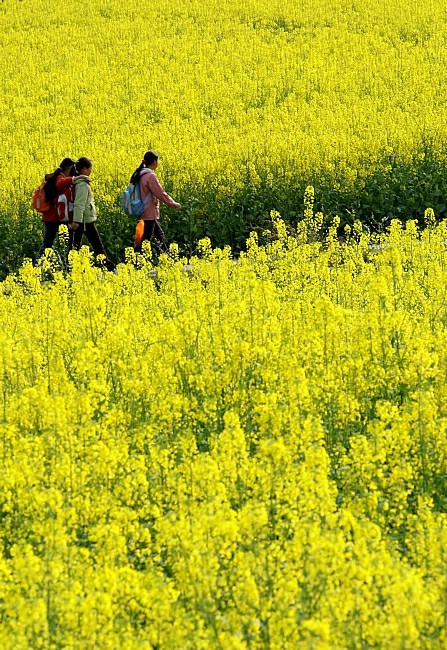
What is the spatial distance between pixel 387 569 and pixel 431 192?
11.3 m

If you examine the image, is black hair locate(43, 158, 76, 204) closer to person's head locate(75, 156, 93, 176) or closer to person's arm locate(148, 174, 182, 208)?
person's head locate(75, 156, 93, 176)

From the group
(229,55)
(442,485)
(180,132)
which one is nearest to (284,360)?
(442,485)

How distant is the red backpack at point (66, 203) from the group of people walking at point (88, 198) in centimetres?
4

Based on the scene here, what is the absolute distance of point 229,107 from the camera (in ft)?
69.0

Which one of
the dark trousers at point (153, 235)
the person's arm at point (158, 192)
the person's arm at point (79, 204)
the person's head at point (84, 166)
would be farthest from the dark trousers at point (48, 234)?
the person's arm at point (158, 192)

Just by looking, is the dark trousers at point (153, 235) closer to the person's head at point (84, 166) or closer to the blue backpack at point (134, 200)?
the blue backpack at point (134, 200)

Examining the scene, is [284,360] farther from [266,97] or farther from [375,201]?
[266,97]

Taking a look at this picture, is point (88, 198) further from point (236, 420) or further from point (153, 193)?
point (236, 420)

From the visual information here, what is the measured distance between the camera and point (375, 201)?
15.0 m

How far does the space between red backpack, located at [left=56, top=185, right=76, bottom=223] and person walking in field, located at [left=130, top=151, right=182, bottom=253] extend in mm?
662

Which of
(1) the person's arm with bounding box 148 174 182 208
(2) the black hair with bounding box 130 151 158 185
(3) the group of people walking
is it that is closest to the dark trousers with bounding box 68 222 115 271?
(3) the group of people walking

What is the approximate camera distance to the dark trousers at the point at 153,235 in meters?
12.6

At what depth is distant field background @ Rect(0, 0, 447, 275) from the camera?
48.8 feet

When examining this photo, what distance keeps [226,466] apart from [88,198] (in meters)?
7.47
